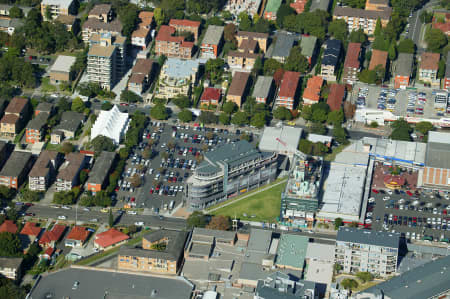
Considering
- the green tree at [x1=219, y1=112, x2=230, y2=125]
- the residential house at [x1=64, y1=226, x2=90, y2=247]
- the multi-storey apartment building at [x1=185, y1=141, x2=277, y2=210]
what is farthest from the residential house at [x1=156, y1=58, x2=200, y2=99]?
the residential house at [x1=64, y1=226, x2=90, y2=247]

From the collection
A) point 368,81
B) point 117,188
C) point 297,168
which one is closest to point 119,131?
point 117,188

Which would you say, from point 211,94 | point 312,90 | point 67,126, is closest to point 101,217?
point 67,126

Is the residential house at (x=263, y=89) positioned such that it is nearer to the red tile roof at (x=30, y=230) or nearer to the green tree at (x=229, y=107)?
the green tree at (x=229, y=107)

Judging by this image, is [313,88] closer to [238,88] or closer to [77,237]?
[238,88]

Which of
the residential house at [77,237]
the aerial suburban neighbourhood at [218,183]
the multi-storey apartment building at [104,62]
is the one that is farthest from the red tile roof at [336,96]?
the residential house at [77,237]

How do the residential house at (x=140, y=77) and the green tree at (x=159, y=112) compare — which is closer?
the green tree at (x=159, y=112)

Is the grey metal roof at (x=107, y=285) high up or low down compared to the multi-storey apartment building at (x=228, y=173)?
down

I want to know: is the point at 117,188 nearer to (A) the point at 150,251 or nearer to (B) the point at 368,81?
(A) the point at 150,251
